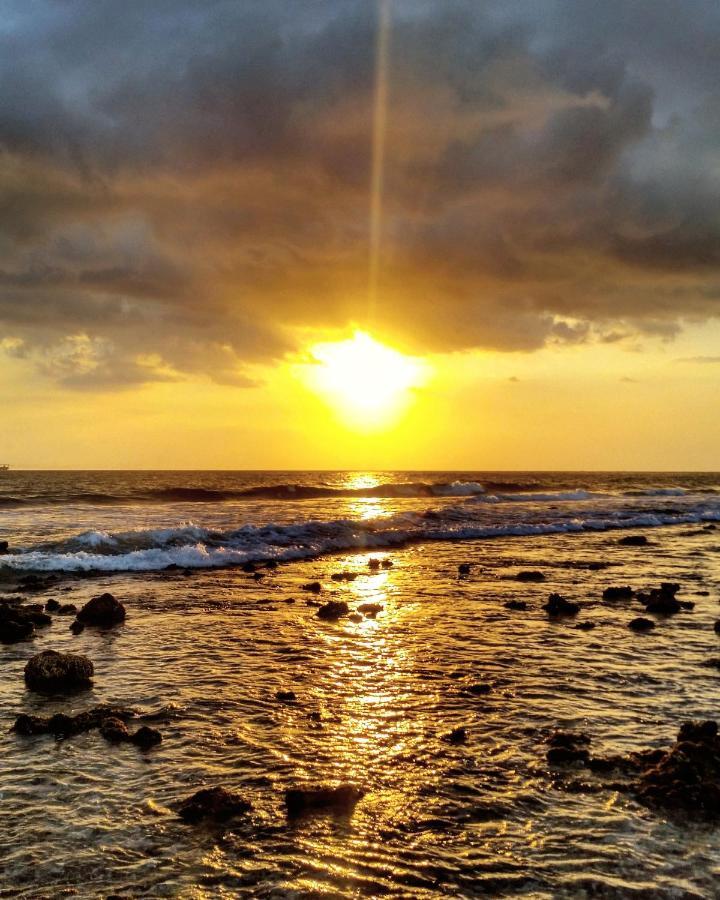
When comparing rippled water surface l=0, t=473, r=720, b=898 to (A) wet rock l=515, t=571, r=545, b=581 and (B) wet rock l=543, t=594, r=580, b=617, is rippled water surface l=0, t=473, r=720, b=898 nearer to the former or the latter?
(B) wet rock l=543, t=594, r=580, b=617

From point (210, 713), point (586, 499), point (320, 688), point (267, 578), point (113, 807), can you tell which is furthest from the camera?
point (586, 499)

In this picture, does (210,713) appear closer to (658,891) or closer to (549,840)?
(549,840)

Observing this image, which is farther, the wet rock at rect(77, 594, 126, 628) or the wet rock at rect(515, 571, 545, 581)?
the wet rock at rect(515, 571, 545, 581)

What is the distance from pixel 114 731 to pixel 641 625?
13.4 m

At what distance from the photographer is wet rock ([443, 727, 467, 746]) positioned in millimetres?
10183

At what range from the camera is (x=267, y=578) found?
91.1 ft

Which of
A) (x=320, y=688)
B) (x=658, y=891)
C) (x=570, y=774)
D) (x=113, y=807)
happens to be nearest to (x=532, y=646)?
(x=320, y=688)

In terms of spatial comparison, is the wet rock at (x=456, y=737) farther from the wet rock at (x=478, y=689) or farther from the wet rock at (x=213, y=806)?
the wet rock at (x=213, y=806)

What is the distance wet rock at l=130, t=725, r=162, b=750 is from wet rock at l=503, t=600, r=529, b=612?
13.1 meters

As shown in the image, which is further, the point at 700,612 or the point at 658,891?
the point at 700,612

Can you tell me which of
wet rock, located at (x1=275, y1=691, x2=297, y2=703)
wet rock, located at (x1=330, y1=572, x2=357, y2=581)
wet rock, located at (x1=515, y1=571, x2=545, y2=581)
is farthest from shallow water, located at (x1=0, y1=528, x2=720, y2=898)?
wet rock, located at (x1=330, y1=572, x2=357, y2=581)

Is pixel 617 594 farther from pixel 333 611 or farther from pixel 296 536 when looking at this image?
pixel 296 536

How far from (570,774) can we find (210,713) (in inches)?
236

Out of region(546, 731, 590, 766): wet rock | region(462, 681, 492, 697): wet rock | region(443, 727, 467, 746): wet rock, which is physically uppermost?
region(546, 731, 590, 766): wet rock
